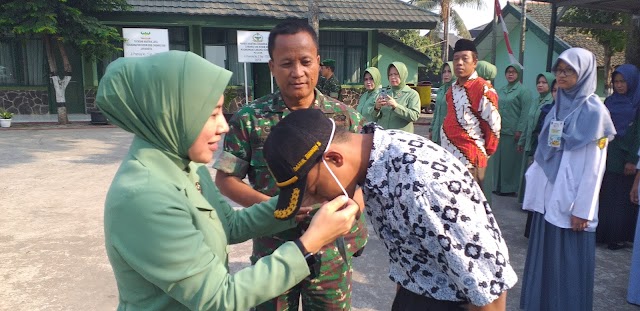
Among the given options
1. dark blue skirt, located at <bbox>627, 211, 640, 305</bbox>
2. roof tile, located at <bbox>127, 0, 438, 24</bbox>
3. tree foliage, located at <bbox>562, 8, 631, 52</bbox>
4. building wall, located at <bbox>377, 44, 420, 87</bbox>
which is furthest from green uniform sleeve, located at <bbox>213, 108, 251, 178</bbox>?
building wall, located at <bbox>377, 44, 420, 87</bbox>

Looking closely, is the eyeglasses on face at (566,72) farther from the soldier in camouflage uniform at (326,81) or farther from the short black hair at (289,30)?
the soldier in camouflage uniform at (326,81)

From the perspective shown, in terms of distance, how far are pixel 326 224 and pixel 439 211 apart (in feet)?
1.02

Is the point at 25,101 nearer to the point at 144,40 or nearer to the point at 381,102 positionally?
the point at 144,40

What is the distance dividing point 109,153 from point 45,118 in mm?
7037

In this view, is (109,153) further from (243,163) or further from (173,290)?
(173,290)

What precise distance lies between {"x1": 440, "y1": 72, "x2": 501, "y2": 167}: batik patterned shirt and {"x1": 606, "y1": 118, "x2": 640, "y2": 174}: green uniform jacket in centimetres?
124

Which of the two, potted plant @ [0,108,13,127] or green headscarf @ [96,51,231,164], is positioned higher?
green headscarf @ [96,51,231,164]

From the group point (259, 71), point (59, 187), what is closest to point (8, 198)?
point (59, 187)

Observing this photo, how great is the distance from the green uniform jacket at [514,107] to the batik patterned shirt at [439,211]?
579 cm

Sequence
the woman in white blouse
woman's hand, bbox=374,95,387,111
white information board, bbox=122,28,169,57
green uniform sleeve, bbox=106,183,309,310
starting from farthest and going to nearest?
white information board, bbox=122,28,169,57 < woman's hand, bbox=374,95,387,111 < the woman in white blouse < green uniform sleeve, bbox=106,183,309,310

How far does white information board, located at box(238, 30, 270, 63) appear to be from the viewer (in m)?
13.3

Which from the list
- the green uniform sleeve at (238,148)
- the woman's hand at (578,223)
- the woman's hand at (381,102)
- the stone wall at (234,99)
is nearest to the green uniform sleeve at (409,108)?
the woman's hand at (381,102)

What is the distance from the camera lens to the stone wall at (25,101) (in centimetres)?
1480

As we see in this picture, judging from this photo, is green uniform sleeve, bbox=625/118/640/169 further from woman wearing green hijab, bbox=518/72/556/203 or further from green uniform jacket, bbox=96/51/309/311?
green uniform jacket, bbox=96/51/309/311
